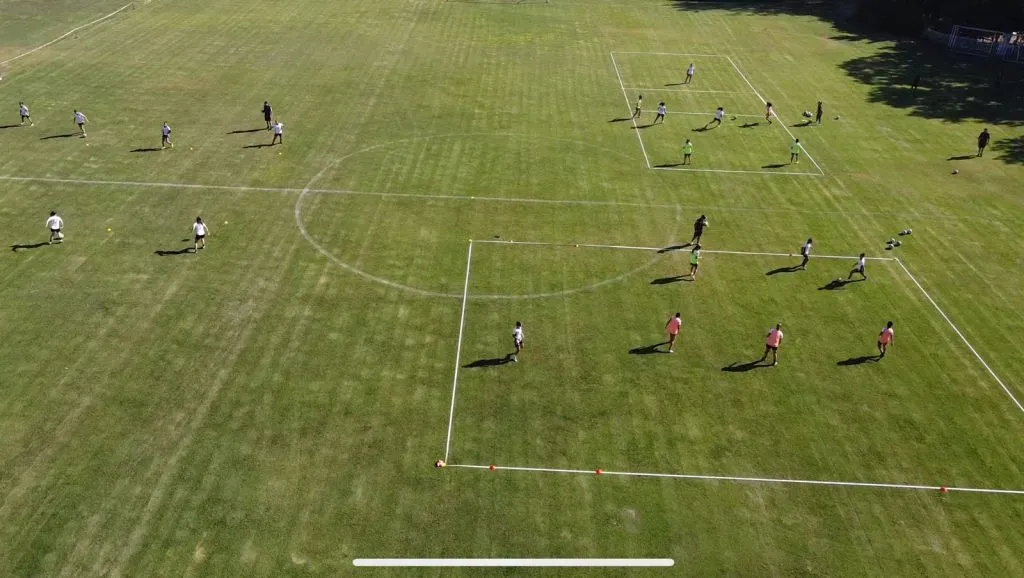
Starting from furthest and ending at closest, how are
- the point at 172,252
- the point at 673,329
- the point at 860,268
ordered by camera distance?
the point at 860,268 → the point at 172,252 → the point at 673,329

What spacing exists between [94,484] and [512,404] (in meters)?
13.9

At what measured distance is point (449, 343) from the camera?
3081 centimetres

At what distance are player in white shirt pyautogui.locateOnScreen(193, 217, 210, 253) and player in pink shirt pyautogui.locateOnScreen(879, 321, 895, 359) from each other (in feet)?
102

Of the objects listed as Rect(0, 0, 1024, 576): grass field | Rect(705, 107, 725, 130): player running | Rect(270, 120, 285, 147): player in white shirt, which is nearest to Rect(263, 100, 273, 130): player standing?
Rect(270, 120, 285, 147): player in white shirt

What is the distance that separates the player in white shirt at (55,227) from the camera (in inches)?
1417

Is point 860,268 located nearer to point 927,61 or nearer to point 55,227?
point 55,227

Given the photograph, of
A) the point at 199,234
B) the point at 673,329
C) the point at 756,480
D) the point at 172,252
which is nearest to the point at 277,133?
the point at 199,234

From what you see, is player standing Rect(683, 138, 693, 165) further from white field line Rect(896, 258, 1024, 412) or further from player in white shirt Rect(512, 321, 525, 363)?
player in white shirt Rect(512, 321, 525, 363)

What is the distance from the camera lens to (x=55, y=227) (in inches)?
1417

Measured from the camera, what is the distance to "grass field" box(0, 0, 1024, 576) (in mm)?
22844

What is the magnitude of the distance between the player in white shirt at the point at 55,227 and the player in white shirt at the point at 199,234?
617cm

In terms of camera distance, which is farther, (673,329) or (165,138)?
(165,138)

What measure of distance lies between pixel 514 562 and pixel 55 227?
28586 mm

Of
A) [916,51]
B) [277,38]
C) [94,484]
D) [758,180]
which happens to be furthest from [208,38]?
[916,51]
